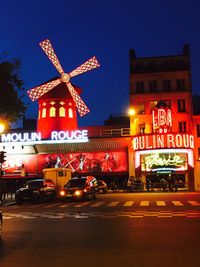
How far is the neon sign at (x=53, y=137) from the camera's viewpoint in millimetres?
46281

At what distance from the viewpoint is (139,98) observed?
157 ft

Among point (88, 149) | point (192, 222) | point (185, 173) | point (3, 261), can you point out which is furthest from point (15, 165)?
point (3, 261)

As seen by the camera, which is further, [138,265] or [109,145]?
[109,145]

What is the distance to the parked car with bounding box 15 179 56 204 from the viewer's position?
1093 inches

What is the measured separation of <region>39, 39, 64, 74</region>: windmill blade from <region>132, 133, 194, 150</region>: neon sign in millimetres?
13260

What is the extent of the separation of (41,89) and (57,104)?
2388mm

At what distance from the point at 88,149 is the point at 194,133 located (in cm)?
1141

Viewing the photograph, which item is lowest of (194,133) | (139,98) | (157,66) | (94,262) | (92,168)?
(94,262)

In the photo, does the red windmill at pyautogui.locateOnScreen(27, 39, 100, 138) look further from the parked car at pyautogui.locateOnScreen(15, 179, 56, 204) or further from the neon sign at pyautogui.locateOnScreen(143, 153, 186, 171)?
the parked car at pyautogui.locateOnScreen(15, 179, 56, 204)

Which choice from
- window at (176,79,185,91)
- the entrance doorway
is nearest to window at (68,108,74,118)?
the entrance doorway

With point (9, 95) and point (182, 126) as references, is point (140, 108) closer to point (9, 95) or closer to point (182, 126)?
point (182, 126)

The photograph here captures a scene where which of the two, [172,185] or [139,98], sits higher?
[139,98]

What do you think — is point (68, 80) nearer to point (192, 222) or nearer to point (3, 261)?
point (192, 222)

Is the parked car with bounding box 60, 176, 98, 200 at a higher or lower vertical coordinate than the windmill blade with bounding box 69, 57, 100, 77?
lower
